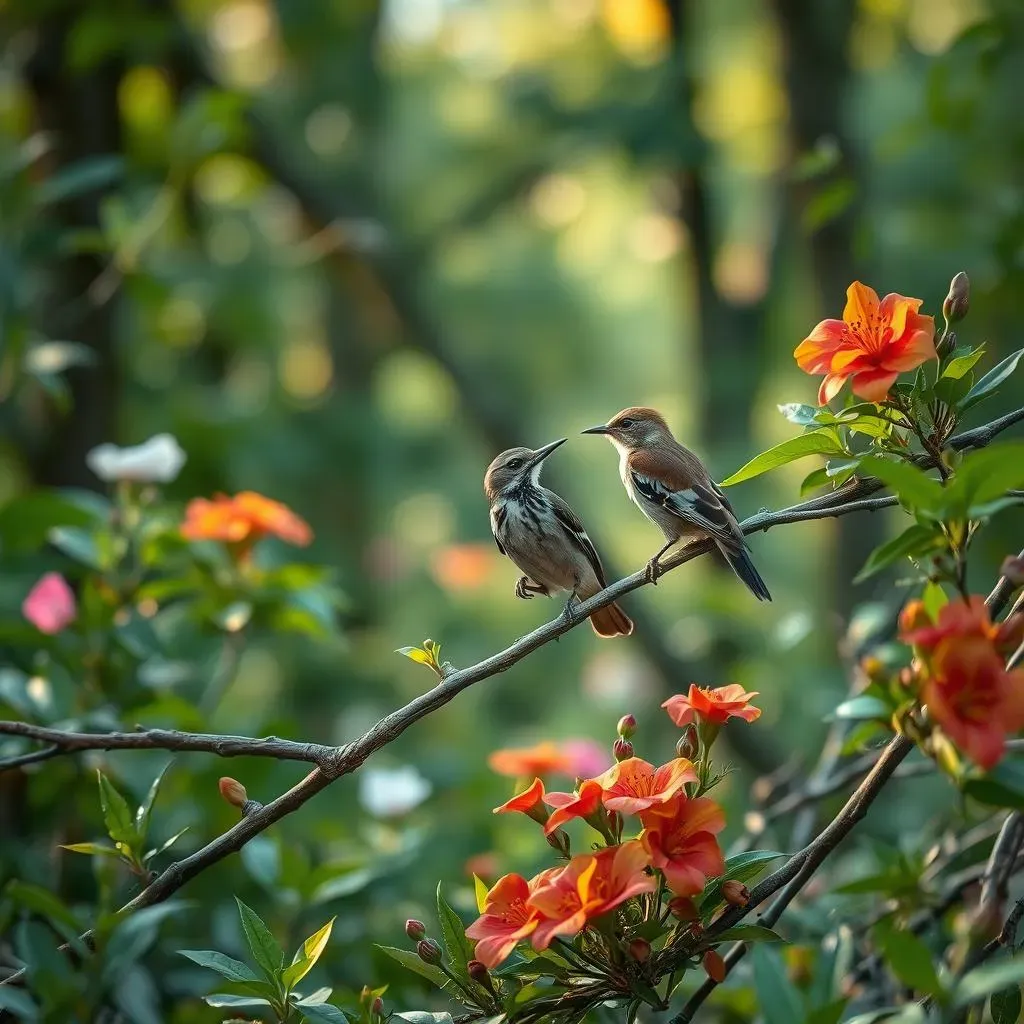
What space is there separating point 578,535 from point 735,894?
2024mm

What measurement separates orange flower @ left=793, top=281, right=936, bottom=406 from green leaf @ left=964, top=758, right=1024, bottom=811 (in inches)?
23.4

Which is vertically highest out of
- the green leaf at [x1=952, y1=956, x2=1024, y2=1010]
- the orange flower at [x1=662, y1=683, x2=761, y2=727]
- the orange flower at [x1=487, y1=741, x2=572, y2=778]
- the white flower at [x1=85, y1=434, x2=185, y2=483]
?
the white flower at [x1=85, y1=434, x2=185, y2=483]

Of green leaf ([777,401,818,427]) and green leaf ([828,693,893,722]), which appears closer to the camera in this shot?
green leaf ([828,693,893,722])

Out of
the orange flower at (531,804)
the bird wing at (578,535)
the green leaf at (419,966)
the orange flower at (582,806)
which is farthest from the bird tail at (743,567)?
the green leaf at (419,966)

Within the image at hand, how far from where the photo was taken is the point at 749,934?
1.82m

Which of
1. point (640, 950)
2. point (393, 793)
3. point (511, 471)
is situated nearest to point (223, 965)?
point (640, 950)

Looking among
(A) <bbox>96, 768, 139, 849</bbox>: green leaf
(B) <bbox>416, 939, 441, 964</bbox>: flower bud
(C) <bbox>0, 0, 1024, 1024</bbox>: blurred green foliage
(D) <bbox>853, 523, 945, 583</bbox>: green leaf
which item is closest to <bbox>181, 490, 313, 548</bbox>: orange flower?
(C) <bbox>0, 0, 1024, 1024</bbox>: blurred green foliage

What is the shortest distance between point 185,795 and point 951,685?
8.29 feet

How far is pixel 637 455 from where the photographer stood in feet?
12.5

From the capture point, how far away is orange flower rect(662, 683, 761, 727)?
1.90 metres

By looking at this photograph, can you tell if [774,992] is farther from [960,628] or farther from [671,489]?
[671,489]

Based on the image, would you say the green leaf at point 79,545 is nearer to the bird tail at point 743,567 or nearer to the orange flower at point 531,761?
the orange flower at point 531,761

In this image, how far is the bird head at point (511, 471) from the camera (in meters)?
3.98

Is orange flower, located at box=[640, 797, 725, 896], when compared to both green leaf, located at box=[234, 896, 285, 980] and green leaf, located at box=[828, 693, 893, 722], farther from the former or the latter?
green leaf, located at box=[234, 896, 285, 980]
